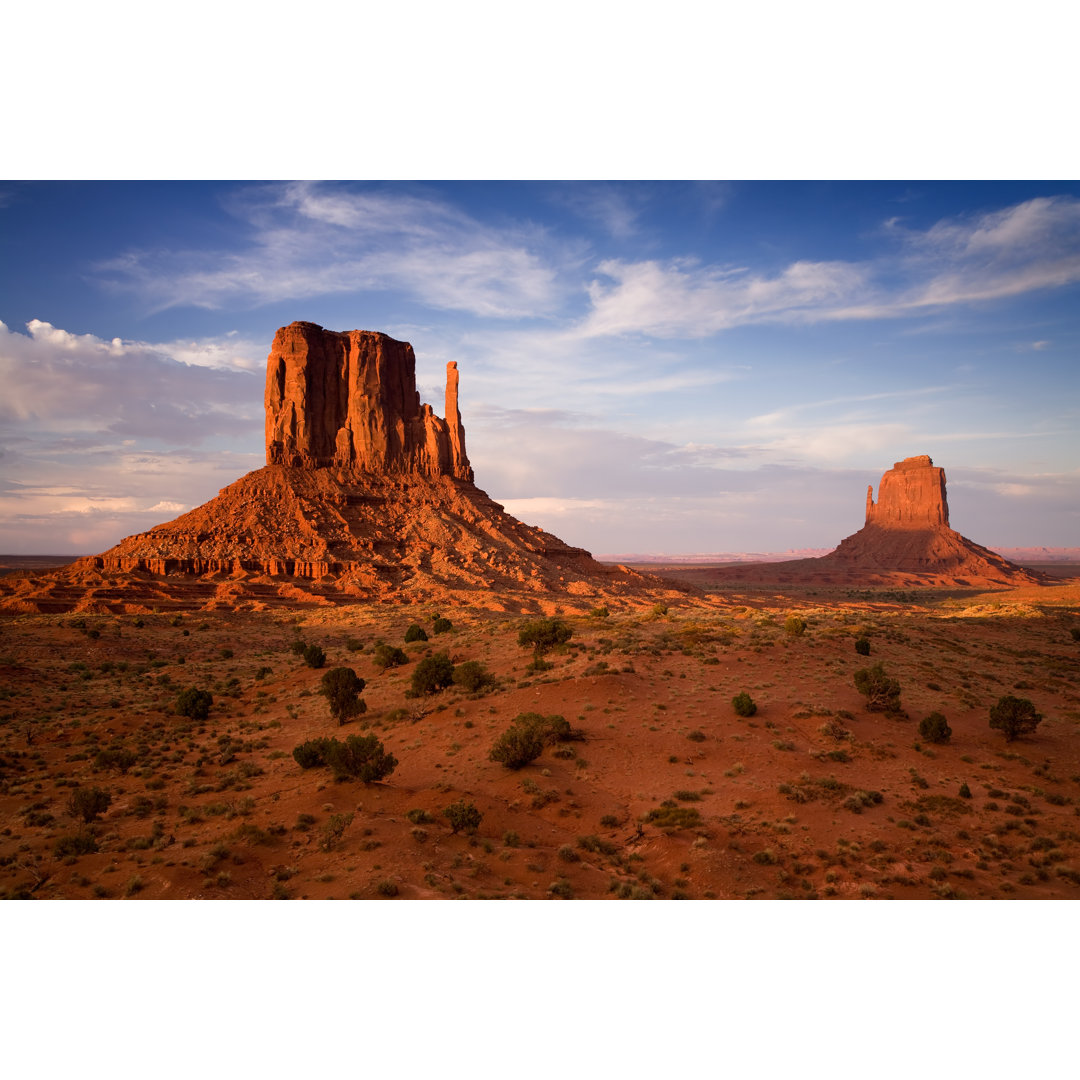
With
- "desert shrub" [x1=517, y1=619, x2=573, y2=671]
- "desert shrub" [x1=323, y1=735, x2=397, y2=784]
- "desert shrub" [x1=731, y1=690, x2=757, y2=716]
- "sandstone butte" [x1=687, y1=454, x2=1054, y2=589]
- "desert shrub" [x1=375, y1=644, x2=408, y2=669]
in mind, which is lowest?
"desert shrub" [x1=323, y1=735, x2=397, y2=784]

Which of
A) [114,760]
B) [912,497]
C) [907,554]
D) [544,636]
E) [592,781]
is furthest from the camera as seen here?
[912,497]

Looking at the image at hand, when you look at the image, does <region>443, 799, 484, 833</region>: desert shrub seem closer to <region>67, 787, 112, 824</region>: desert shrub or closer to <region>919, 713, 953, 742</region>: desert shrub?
<region>67, 787, 112, 824</region>: desert shrub

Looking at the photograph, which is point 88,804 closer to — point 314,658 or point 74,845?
point 74,845

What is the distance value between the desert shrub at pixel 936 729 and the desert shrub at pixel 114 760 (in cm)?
2509

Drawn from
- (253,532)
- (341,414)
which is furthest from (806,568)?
(253,532)

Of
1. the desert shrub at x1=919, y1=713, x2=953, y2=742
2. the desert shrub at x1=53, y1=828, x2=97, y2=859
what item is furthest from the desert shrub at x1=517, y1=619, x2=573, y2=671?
the desert shrub at x1=53, y1=828, x2=97, y2=859

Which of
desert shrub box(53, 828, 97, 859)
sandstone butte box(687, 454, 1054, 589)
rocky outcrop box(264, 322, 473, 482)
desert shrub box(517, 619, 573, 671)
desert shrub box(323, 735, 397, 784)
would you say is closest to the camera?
desert shrub box(53, 828, 97, 859)

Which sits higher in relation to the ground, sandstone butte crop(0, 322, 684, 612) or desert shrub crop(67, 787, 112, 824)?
sandstone butte crop(0, 322, 684, 612)

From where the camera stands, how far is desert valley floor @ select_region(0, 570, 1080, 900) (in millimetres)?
12234

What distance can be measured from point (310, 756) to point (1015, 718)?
21425 millimetres

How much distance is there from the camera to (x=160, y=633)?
1911 inches

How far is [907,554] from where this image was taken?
16312cm

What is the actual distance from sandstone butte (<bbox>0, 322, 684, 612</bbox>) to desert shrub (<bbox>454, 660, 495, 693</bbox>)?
37271 mm

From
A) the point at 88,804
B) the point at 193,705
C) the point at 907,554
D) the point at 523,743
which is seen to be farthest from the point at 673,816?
the point at 907,554
